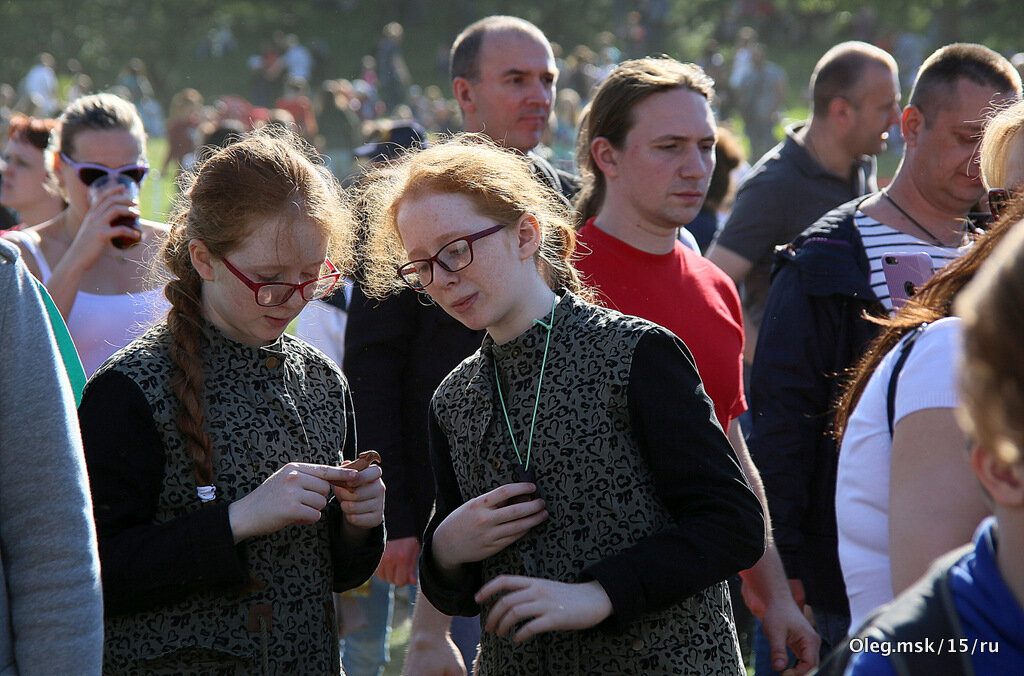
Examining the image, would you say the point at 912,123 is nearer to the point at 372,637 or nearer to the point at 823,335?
the point at 823,335

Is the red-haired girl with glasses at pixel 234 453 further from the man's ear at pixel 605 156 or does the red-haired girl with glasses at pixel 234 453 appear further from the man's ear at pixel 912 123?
the man's ear at pixel 912 123

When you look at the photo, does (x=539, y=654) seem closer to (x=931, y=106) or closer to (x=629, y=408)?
(x=629, y=408)

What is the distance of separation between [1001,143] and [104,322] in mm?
2858

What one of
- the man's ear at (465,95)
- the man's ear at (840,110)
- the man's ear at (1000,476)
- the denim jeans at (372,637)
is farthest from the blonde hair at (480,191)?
the man's ear at (840,110)

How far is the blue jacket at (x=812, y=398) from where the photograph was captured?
3.19 m

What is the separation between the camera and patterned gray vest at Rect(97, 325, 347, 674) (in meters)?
2.18

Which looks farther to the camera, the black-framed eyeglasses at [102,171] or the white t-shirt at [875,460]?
the black-framed eyeglasses at [102,171]

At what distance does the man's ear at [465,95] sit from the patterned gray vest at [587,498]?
7.33 ft

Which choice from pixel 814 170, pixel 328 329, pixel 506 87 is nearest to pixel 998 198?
pixel 506 87

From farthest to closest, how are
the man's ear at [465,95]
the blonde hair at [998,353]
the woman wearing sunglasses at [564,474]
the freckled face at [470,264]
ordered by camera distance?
the man's ear at [465,95] < the freckled face at [470,264] < the woman wearing sunglasses at [564,474] < the blonde hair at [998,353]

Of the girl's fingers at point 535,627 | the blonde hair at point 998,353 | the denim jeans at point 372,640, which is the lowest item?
the denim jeans at point 372,640

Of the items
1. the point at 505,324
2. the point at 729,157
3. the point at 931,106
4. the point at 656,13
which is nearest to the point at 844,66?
the point at 729,157

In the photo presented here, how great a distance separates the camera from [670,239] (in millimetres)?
3207

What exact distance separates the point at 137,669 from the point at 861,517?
4.74ft
